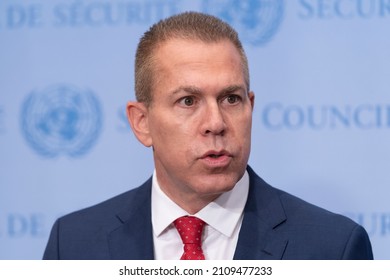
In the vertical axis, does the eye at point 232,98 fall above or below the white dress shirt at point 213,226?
above

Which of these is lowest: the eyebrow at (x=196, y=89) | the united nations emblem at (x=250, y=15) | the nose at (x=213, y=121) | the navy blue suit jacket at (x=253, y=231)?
the navy blue suit jacket at (x=253, y=231)

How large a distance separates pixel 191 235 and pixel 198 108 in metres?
0.38

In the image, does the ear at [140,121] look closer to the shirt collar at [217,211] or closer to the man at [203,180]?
the man at [203,180]

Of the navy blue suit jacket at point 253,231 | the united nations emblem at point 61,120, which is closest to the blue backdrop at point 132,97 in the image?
the united nations emblem at point 61,120

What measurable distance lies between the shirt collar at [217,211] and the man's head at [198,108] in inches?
1.1

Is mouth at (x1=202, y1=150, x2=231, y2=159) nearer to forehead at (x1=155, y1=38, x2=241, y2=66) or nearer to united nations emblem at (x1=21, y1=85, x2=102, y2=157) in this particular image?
forehead at (x1=155, y1=38, x2=241, y2=66)

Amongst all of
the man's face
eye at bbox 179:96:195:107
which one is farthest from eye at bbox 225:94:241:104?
eye at bbox 179:96:195:107

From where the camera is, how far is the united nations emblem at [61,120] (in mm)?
3367

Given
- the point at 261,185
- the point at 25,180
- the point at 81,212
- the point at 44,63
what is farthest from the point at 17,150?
the point at 261,185

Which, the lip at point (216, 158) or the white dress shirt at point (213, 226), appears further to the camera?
the white dress shirt at point (213, 226)

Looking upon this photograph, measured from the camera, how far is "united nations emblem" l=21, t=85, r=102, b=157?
3.37m

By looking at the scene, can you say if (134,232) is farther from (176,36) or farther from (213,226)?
(176,36)

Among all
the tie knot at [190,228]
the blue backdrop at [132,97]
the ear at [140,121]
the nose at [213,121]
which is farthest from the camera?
the blue backdrop at [132,97]

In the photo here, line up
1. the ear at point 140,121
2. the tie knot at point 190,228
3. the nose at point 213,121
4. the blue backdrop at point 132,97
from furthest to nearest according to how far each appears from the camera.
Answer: the blue backdrop at point 132,97
the ear at point 140,121
the tie knot at point 190,228
the nose at point 213,121
